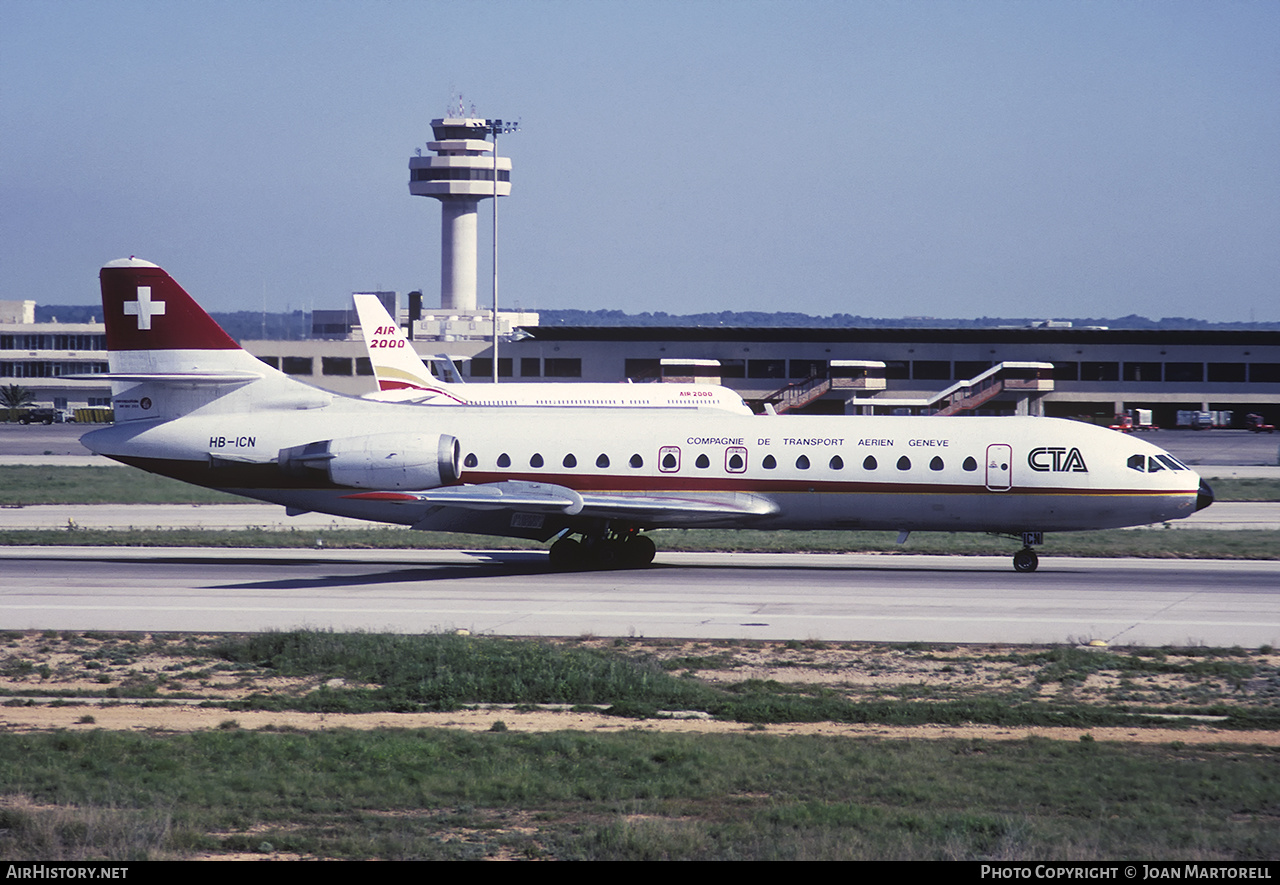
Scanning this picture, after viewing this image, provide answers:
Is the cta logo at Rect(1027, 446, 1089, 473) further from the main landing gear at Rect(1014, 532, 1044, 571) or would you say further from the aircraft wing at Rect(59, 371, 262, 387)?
the aircraft wing at Rect(59, 371, 262, 387)

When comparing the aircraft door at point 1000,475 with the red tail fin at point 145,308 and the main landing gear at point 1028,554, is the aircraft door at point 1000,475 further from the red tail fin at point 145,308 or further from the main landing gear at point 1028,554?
the red tail fin at point 145,308

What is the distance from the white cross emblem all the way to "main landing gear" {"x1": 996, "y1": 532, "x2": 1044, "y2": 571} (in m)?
20.3

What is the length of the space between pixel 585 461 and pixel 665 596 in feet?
17.0

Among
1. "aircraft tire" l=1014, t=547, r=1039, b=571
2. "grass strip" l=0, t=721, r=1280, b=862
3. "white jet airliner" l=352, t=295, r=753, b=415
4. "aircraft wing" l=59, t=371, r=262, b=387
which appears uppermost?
"white jet airliner" l=352, t=295, r=753, b=415

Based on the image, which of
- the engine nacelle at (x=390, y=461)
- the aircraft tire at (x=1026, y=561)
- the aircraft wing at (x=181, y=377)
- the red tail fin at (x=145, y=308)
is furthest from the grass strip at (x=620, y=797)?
the red tail fin at (x=145, y=308)

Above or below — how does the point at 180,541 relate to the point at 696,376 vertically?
below

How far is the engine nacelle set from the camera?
29.1 metres

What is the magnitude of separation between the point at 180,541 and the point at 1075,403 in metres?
90.4

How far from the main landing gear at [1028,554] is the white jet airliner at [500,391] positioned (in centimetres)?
1970

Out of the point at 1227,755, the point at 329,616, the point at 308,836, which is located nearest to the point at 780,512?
the point at 329,616

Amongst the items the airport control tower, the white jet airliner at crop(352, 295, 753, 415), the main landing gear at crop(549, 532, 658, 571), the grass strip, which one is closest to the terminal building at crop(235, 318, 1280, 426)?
the white jet airliner at crop(352, 295, 753, 415)

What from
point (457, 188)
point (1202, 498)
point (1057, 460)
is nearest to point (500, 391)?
point (1057, 460)

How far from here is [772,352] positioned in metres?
113
